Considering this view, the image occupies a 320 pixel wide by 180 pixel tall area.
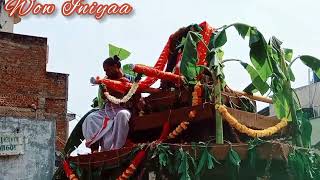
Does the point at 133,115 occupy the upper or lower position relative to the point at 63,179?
upper

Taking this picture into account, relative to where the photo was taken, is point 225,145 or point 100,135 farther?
point 100,135

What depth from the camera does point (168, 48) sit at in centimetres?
744

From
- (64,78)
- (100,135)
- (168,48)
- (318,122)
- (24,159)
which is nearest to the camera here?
(100,135)

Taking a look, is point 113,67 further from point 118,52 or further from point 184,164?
point 184,164

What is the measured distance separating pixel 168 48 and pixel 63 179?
2.08 meters

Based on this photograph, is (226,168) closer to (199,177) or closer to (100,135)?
(199,177)

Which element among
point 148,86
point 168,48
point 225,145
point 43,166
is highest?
point 168,48

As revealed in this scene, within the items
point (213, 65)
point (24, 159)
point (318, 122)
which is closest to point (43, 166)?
point (24, 159)

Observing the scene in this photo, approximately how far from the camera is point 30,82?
2033 cm

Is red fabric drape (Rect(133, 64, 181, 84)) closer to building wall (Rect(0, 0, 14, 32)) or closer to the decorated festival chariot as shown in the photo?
the decorated festival chariot

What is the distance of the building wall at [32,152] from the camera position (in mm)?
11914

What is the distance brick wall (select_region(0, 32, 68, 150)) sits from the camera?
1994 cm

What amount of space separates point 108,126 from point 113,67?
0.72 metres

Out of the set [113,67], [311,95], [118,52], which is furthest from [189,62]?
[311,95]
